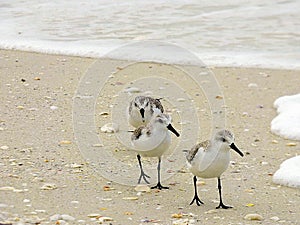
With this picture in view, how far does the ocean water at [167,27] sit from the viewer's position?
1002 cm

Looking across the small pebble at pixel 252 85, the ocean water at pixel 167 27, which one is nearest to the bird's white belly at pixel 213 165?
the small pebble at pixel 252 85

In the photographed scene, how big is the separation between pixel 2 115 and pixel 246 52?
434 centimetres

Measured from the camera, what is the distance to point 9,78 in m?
8.01

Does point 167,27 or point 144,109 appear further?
point 167,27

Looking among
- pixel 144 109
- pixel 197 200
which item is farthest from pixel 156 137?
pixel 144 109

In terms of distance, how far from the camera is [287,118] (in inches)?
267

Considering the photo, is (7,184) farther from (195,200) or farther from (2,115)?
(2,115)

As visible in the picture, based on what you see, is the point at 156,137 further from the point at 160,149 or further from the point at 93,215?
the point at 93,215

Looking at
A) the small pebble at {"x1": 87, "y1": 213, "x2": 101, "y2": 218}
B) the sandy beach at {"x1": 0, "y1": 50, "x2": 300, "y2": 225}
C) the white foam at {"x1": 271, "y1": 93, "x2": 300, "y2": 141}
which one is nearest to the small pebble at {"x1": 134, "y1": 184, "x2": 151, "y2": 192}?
the sandy beach at {"x1": 0, "y1": 50, "x2": 300, "y2": 225}

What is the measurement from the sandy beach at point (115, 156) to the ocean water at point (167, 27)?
3.72ft

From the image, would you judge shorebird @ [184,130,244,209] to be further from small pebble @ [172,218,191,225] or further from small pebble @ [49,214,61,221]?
small pebble @ [49,214,61,221]

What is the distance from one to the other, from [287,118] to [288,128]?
26cm

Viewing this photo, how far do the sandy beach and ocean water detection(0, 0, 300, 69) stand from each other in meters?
1.13

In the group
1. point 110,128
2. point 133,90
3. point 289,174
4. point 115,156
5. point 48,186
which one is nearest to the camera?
point 48,186
